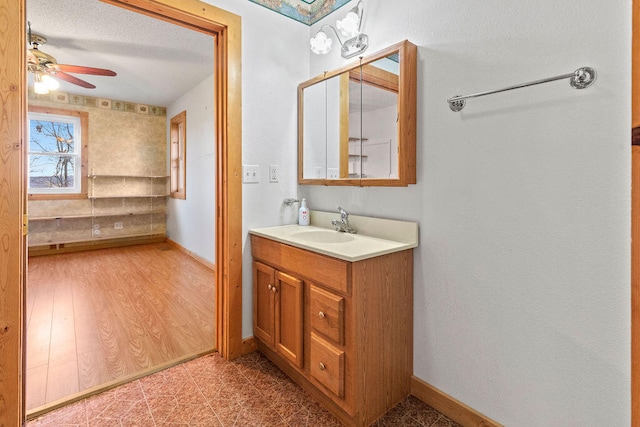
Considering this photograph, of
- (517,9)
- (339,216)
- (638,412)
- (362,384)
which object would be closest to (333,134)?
(339,216)

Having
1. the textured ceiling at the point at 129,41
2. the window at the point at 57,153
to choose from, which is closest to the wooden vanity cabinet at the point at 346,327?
the textured ceiling at the point at 129,41

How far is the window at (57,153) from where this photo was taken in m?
4.82

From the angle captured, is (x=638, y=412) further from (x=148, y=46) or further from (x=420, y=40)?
(x=148, y=46)

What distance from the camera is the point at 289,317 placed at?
1.80 meters

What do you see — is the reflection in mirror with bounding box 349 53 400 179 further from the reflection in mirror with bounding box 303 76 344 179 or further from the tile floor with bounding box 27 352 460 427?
the tile floor with bounding box 27 352 460 427

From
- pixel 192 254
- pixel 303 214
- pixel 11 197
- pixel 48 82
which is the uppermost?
pixel 48 82

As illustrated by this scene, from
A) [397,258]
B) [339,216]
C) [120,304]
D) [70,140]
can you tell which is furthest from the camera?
[70,140]

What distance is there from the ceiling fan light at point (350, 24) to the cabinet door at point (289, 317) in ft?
4.72

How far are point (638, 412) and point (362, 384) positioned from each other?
96 cm

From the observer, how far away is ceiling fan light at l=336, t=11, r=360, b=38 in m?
1.89

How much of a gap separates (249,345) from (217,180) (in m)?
1.07

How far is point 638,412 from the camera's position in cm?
70

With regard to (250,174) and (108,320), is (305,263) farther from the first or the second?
(108,320)

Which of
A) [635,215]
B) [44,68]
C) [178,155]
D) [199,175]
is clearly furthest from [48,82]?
[635,215]
